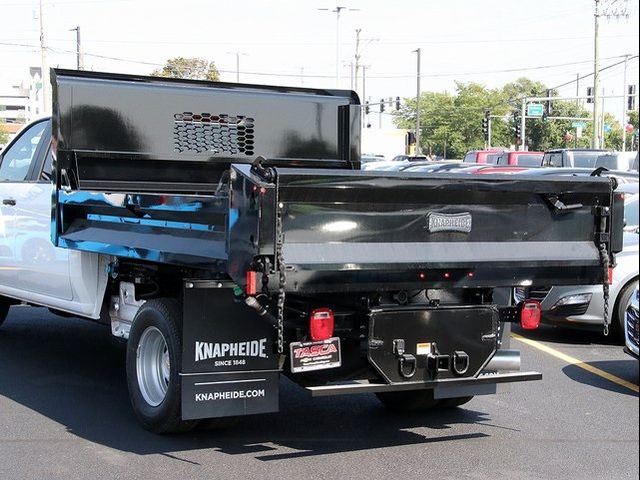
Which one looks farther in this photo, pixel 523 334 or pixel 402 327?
pixel 523 334

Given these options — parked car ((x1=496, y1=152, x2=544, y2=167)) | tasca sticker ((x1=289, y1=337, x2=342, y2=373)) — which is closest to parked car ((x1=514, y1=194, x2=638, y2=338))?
tasca sticker ((x1=289, y1=337, x2=342, y2=373))

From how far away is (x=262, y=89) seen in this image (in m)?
8.35

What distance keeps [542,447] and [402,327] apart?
4.53 feet

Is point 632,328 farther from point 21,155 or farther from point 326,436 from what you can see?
point 21,155

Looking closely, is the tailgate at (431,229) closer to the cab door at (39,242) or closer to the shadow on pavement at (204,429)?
the shadow on pavement at (204,429)

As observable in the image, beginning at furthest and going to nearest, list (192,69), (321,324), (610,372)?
(192,69)
(610,372)
(321,324)

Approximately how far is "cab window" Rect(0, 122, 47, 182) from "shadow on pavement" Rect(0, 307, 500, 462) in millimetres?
1732

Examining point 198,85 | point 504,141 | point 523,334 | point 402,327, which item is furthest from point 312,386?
point 504,141

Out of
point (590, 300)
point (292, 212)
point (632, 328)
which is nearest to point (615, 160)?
point (590, 300)

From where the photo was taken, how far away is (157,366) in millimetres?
→ 6309

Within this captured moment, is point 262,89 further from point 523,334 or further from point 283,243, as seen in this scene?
point 523,334

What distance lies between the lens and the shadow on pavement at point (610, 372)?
8016 mm

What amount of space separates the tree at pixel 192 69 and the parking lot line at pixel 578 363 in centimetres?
1738

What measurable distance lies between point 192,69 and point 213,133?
65.2 ft
